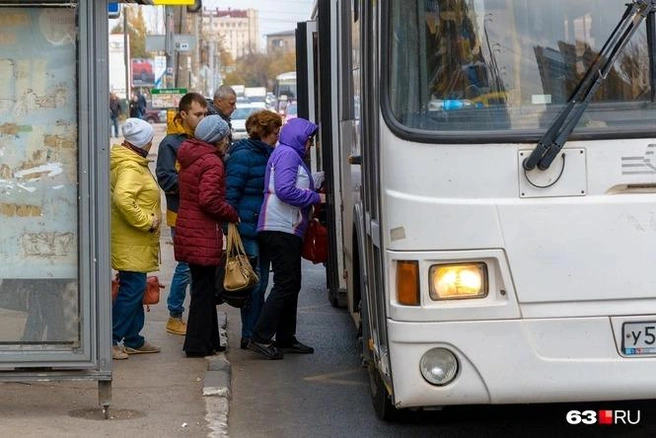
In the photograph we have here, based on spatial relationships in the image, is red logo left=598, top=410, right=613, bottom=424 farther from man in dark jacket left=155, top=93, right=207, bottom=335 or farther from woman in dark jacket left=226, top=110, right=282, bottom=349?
man in dark jacket left=155, top=93, right=207, bottom=335

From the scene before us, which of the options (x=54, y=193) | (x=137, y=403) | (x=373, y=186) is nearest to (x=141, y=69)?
(x=137, y=403)

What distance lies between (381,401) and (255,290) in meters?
2.39

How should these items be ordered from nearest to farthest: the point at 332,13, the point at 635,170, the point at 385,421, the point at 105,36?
the point at 635,170 → the point at 105,36 → the point at 385,421 → the point at 332,13

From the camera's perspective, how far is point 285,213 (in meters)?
8.73

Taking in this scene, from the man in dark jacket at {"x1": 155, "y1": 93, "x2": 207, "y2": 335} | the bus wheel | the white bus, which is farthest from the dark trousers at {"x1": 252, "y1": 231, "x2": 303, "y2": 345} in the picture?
the white bus

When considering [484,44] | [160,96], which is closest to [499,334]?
[484,44]

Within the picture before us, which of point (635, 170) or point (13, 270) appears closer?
point (635, 170)

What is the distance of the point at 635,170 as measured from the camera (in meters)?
5.28

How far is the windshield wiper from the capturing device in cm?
522

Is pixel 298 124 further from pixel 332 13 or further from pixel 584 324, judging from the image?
pixel 584 324

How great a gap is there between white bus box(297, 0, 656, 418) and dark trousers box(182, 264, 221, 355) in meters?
3.45

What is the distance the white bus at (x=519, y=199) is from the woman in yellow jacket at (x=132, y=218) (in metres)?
3.28

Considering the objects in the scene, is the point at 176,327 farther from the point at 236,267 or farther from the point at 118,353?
the point at 236,267

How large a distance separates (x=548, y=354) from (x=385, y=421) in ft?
6.77
